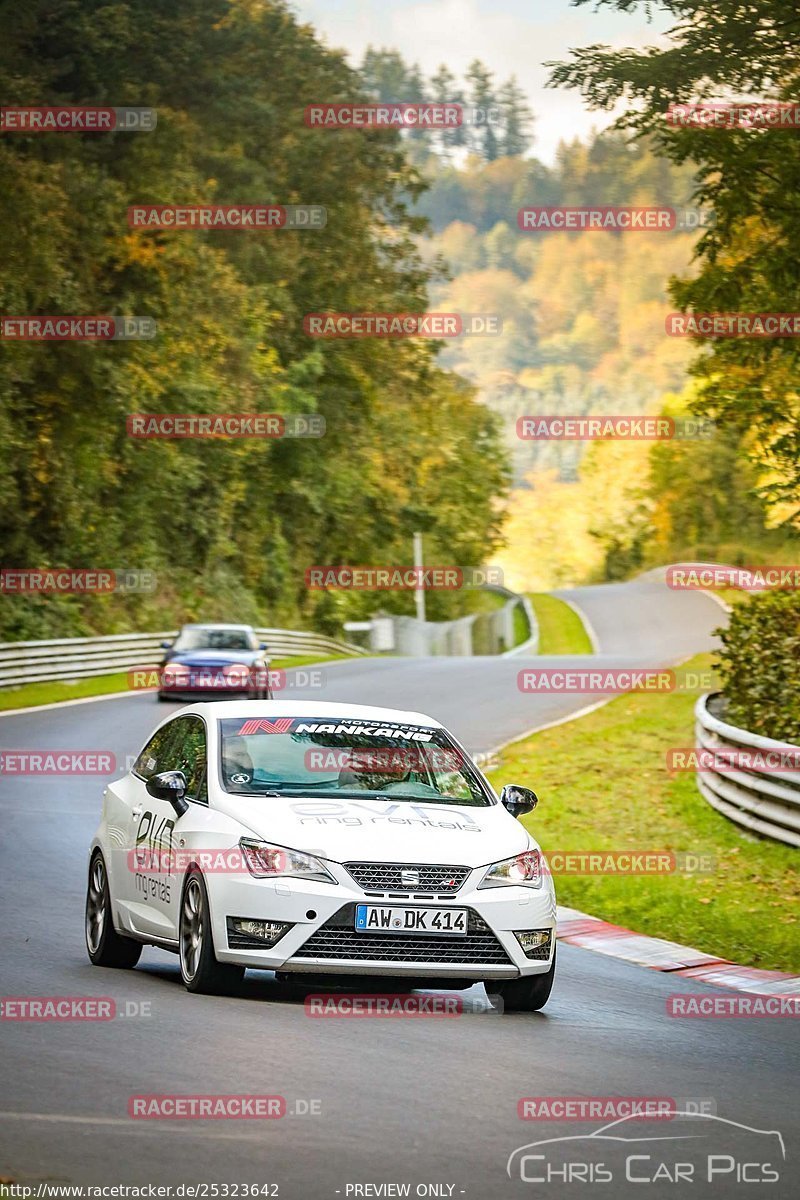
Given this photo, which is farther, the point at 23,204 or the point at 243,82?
the point at 243,82

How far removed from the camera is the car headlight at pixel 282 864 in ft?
30.2

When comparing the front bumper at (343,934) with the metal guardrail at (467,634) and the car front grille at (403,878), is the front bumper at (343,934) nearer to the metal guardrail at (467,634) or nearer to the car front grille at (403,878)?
the car front grille at (403,878)

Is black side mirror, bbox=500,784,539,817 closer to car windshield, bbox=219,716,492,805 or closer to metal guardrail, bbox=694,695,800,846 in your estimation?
car windshield, bbox=219,716,492,805

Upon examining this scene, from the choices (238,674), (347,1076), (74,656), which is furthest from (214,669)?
(347,1076)

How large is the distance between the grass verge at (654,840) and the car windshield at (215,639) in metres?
7.02

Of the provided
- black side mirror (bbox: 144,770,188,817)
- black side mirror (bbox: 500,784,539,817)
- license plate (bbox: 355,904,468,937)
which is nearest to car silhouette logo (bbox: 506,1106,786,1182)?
license plate (bbox: 355,904,468,937)

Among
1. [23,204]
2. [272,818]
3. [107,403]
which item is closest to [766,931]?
[272,818]

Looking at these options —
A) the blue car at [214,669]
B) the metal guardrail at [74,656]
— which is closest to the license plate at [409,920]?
the blue car at [214,669]

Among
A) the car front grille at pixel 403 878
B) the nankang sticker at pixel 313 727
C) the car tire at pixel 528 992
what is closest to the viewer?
the car front grille at pixel 403 878

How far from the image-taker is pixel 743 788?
18.3 meters

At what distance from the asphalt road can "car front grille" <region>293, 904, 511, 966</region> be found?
312 millimetres

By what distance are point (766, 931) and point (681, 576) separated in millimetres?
91120

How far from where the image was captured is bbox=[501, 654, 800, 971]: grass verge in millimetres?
13859

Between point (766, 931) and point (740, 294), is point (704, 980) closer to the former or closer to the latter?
point (766, 931)
